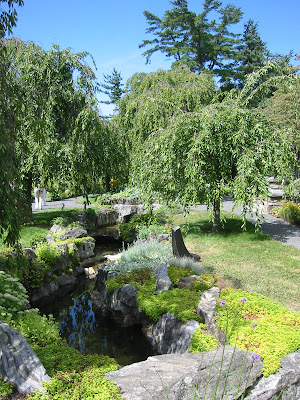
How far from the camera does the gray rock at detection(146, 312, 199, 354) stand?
4.24 metres

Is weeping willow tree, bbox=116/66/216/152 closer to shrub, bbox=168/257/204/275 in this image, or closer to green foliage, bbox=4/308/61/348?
shrub, bbox=168/257/204/275

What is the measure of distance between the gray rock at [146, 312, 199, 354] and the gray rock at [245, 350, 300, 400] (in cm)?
116

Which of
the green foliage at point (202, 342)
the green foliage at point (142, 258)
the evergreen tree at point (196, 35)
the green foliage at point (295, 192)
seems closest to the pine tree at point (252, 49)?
the evergreen tree at point (196, 35)

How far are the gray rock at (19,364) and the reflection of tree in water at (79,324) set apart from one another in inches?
95.5

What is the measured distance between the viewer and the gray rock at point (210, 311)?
3.96 metres

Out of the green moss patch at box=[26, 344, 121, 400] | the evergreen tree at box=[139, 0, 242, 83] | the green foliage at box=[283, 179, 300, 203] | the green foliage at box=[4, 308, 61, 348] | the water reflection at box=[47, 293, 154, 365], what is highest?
the evergreen tree at box=[139, 0, 242, 83]

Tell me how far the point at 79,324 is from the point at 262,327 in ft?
11.2

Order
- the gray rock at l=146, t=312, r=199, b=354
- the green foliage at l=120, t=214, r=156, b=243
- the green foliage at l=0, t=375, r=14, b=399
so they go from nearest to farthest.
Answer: the green foliage at l=0, t=375, r=14, b=399
the gray rock at l=146, t=312, r=199, b=354
the green foliage at l=120, t=214, r=156, b=243

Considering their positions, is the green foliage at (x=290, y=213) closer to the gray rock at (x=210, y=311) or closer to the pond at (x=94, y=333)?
the gray rock at (x=210, y=311)

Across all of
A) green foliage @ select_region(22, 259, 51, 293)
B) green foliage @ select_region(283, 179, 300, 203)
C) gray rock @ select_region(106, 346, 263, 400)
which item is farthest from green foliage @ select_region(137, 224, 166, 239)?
gray rock @ select_region(106, 346, 263, 400)

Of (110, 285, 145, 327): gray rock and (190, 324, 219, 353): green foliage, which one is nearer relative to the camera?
(190, 324, 219, 353): green foliage

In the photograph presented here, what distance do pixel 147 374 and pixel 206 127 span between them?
234 inches

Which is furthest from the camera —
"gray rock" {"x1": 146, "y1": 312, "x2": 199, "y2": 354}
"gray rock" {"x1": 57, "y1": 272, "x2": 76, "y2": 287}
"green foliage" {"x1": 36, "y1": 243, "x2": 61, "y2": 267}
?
"gray rock" {"x1": 57, "y1": 272, "x2": 76, "y2": 287}

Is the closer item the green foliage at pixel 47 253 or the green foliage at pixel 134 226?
the green foliage at pixel 47 253
